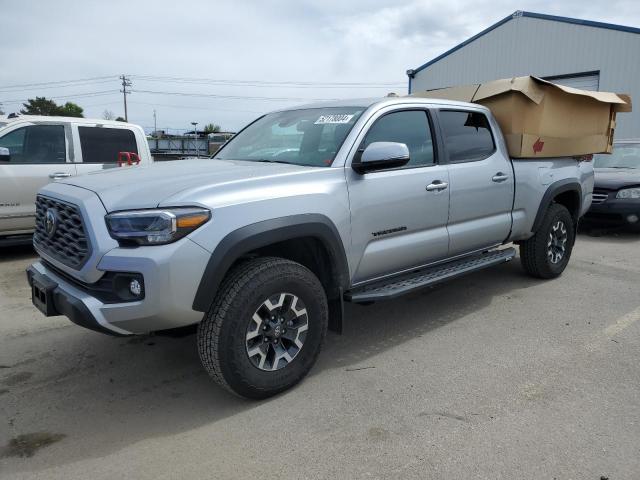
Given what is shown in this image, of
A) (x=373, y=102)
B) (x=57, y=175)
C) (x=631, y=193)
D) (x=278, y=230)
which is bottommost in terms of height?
(x=631, y=193)

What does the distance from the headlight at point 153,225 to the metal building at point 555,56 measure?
56.2ft

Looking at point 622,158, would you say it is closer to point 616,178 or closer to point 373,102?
point 616,178

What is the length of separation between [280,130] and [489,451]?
9.12ft

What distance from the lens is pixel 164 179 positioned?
2.95 metres

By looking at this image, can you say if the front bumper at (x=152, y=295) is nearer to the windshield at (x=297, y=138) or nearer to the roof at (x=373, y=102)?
the windshield at (x=297, y=138)

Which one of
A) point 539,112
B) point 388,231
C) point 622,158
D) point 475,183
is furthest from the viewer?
point 622,158

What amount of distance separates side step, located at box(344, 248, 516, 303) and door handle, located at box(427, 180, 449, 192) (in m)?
0.67

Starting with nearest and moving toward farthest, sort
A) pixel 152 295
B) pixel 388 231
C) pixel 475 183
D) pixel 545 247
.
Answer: pixel 152 295 < pixel 388 231 < pixel 475 183 < pixel 545 247

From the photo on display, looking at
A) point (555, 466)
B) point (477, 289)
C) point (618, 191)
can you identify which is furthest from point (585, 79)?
point (555, 466)

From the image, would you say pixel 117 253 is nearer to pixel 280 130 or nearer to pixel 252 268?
pixel 252 268

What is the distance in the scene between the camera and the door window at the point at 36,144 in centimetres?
669

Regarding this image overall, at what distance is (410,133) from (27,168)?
5.35 metres

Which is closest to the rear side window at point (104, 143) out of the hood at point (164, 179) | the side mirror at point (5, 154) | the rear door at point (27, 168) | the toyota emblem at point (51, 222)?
the rear door at point (27, 168)

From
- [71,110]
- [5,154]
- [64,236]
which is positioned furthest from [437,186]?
[71,110]
